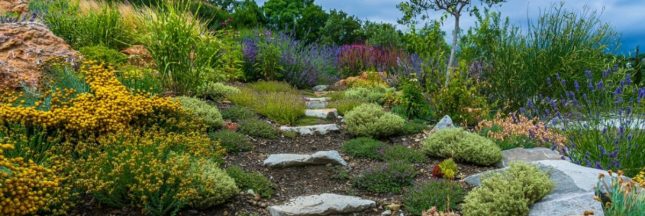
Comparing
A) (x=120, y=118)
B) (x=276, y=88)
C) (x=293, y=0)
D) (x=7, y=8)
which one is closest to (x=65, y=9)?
(x=7, y=8)

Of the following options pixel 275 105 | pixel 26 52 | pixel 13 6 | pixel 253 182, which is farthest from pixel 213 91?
pixel 13 6

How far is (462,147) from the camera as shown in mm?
6281

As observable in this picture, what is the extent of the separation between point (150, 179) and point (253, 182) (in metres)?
0.94

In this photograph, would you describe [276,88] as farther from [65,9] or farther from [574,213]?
[574,213]

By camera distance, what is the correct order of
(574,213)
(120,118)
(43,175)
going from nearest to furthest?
(574,213)
(43,175)
(120,118)

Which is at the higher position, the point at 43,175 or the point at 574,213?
the point at 574,213

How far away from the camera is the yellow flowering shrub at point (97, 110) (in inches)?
212

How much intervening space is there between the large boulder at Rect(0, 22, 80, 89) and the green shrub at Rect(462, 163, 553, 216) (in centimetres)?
489

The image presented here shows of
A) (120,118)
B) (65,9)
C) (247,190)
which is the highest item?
(65,9)

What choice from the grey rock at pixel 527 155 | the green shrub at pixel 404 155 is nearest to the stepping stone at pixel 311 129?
the green shrub at pixel 404 155

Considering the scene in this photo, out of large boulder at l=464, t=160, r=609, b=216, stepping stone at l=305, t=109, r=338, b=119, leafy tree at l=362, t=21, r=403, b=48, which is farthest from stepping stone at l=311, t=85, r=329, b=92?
large boulder at l=464, t=160, r=609, b=216

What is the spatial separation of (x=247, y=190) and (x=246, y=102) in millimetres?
3400

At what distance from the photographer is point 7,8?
1149 centimetres

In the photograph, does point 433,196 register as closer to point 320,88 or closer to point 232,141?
point 232,141
